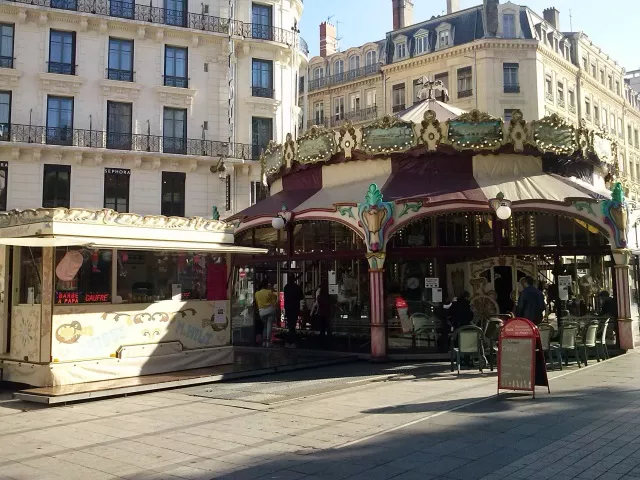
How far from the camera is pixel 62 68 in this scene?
28.0 metres

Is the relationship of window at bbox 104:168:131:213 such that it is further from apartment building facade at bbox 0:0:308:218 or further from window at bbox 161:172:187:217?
window at bbox 161:172:187:217

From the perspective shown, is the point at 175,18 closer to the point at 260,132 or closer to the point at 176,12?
the point at 176,12

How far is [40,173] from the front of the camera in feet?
89.0

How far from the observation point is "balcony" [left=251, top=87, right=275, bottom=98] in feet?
104

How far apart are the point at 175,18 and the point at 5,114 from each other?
9.16 m

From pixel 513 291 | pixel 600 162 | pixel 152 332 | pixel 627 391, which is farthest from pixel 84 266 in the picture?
pixel 600 162

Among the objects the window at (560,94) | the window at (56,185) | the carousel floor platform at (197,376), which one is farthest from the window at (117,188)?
the window at (560,94)

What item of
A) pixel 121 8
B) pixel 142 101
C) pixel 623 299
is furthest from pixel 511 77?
pixel 623 299

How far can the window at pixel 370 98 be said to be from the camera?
41.8 m

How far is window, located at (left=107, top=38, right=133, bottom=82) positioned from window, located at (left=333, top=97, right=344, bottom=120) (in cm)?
1753

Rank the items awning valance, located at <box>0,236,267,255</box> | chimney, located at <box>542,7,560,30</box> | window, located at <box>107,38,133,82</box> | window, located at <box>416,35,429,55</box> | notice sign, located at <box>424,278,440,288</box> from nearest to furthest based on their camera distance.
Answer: awning valance, located at <box>0,236,267,255</box>
notice sign, located at <box>424,278,440,288</box>
window, located at <box>107,38,133,82</box>
window, located at <box>416,35,429,55</box>
chimney, located at <box>542,7,560,30</box>

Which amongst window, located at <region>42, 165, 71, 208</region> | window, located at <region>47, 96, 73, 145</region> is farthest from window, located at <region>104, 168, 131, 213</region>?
window, located at <region>47, 96, 73, 145</region>

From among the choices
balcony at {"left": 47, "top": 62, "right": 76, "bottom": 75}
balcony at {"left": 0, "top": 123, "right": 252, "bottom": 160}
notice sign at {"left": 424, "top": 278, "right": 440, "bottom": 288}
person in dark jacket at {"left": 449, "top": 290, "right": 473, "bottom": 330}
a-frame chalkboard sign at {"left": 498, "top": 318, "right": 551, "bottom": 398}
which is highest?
balcony at {"left": 47, "top": 62, "right": 76, "bottom": 75}

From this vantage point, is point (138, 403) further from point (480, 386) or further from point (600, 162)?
point (600, 162)
